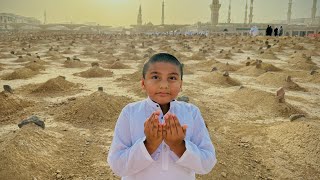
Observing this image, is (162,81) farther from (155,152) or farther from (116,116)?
(116,116)

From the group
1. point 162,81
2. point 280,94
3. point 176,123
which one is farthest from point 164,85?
point 280,94

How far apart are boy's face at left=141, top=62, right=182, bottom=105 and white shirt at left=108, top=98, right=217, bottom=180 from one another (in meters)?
0.08

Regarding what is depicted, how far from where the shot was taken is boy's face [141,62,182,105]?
6.67 feet

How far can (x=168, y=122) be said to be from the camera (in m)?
1.73

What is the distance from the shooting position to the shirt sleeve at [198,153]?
186 centimetres

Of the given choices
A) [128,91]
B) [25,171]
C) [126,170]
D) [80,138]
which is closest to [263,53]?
[128,91]

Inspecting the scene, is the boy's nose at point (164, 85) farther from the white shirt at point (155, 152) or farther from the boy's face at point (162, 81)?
the white shirt at point (155, 152)

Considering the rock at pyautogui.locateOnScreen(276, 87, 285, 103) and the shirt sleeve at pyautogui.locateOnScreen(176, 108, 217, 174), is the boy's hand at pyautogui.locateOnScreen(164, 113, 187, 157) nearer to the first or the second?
the shirt sleeve at pyautogui.locateOnScreen(176, 108, 217, 174)

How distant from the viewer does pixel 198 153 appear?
190 centimetres

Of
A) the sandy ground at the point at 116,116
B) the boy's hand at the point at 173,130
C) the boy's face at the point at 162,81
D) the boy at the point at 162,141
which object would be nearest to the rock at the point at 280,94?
the sandy ground at the point at 116,116

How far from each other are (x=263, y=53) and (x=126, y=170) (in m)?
24.8

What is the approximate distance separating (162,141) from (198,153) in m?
0.25

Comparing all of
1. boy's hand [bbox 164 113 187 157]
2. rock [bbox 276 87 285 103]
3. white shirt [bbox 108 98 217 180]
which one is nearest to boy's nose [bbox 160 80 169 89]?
white shirt [bbox 108 98 217 180]

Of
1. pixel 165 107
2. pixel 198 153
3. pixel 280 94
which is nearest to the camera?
pixel 198 153
